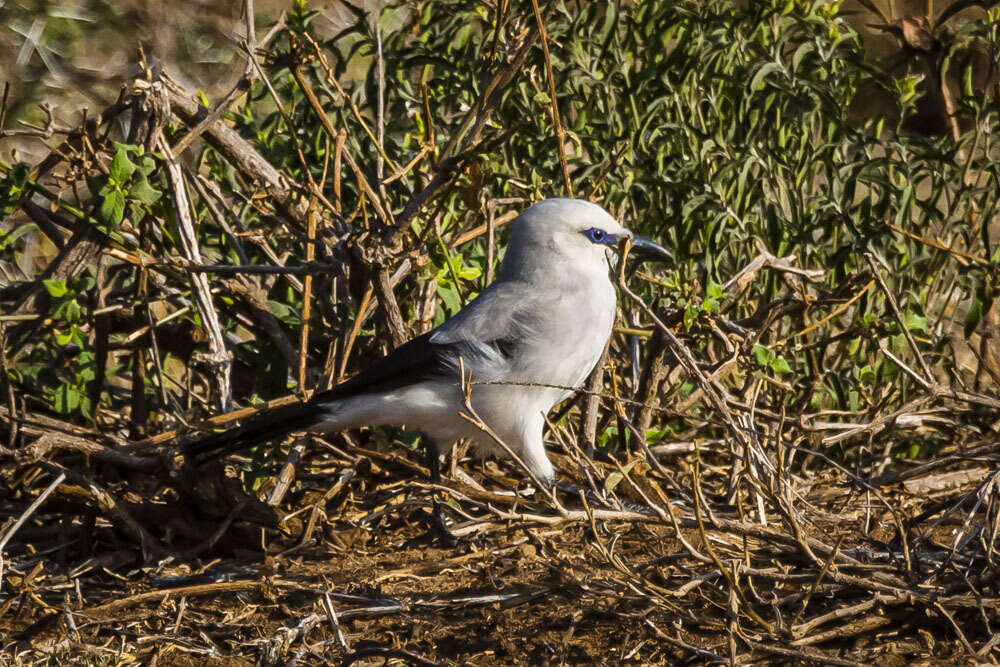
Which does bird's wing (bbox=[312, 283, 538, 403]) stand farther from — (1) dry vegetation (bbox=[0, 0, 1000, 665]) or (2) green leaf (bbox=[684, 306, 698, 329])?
(2) green leaf (bbox=[684, 306, 698, 329])

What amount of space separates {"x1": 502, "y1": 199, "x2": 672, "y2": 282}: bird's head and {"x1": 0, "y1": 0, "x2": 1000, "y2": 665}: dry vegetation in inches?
6.1

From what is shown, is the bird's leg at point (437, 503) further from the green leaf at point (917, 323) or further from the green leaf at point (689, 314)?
the green leaf at point (917, 323)

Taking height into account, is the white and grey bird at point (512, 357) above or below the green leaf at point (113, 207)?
below

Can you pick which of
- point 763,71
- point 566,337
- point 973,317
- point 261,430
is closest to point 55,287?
point 261,430

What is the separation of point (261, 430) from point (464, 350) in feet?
2.29

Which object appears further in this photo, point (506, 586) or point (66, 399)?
point (66, 399)

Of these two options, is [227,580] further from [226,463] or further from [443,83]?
[443,83]

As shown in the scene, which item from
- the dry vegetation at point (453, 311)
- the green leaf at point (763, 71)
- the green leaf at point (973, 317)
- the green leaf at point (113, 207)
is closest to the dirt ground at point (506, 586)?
the dry vegetation at point (453, 311)

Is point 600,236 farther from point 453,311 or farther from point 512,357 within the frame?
point 453,311

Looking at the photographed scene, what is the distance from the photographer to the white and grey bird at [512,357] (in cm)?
377

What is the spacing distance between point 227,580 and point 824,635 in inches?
74.5

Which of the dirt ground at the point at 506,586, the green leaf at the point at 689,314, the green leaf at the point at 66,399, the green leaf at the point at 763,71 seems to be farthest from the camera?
the green leaf at the point at 763,71

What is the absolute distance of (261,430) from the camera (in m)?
3.74

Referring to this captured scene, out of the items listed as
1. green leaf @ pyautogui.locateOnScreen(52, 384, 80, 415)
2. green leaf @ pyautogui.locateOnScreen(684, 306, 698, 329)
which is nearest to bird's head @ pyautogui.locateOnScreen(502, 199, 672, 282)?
green leaf @ pyautogui.locateOnScreen(684, 306, 698, 329)
